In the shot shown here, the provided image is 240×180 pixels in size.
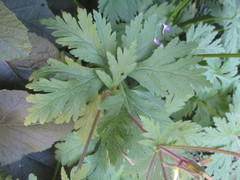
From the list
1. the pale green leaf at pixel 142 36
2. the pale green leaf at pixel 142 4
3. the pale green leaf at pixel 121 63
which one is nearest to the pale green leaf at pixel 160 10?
the pale green leaf at pixel 142 4

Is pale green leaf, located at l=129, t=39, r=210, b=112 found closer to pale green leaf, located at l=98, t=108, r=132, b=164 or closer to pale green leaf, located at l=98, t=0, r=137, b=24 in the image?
pale green leaf, located at l=98, t=108, r=132, b=164

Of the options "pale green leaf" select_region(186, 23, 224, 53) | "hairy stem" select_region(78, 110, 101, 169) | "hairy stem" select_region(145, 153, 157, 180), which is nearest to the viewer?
"hairy stem" select_region(145, 153, 157, 180)

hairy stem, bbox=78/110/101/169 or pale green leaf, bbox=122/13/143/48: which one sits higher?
pale green leaf, bbox=122/13/143/48

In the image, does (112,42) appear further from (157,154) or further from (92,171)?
(92,171)

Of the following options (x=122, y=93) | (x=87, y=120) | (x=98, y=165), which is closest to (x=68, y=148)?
(x=98, y=165)

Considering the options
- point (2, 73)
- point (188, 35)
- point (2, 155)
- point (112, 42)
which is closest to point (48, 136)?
point (2, 155)

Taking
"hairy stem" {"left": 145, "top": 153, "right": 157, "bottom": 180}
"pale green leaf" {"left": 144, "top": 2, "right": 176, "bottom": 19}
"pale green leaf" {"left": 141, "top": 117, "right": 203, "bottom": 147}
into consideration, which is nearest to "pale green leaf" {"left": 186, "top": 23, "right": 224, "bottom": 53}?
"pale green leaf" {"left": 144, "top": 2, "right": 176, "bottom": 19}
